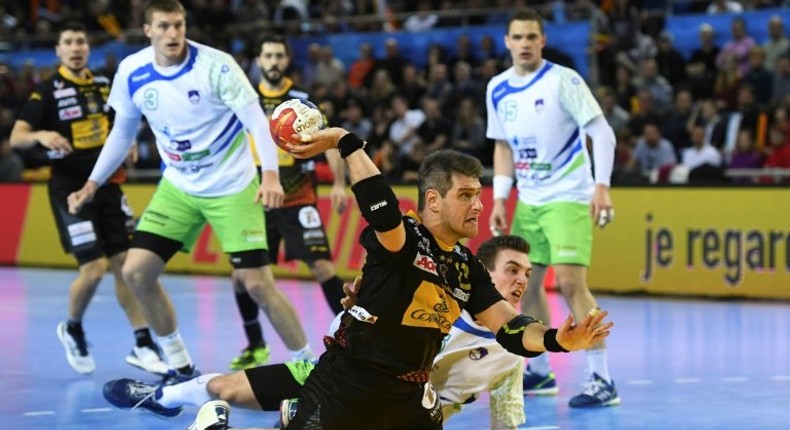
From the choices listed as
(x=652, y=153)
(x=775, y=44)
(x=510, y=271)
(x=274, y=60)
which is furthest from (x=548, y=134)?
(x=775, y=44)

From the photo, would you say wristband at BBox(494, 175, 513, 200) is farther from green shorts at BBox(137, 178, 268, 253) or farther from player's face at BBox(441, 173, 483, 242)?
player's face at BBox(441, 173, 483, 242)

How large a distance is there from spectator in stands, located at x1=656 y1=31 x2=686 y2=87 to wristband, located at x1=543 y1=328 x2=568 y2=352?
14.6m

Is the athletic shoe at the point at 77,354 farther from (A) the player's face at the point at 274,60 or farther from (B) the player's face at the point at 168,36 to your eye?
(A) the player's face at the point at 274,60

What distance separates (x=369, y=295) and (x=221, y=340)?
5966mm

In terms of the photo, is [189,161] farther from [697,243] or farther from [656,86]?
[656,86]

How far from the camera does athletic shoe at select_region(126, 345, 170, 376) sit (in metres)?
9.30

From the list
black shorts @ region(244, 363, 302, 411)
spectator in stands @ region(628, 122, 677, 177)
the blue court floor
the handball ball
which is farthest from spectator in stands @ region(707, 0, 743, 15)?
the handball ball

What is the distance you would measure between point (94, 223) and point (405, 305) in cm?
505

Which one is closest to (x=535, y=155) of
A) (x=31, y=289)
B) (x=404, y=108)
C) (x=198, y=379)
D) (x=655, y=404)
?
(x=655, y=404)

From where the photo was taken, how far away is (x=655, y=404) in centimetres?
848

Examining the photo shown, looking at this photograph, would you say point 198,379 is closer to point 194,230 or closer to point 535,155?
point 194,230

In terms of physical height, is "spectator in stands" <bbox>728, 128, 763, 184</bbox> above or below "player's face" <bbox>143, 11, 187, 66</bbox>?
below

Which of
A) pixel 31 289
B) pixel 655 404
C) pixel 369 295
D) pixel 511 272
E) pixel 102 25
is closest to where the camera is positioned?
pixel 369 295

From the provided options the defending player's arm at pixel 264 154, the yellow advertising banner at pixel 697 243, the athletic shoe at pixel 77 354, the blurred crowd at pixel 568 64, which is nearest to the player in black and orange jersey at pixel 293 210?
the athletic shoe at pixel 77 354
